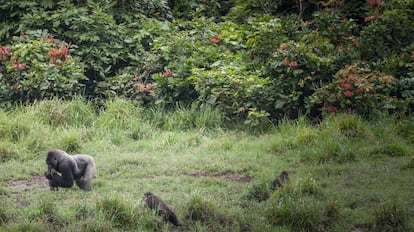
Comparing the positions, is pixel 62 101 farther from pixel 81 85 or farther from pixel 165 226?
pixel 165 226

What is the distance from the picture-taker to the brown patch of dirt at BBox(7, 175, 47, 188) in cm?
912

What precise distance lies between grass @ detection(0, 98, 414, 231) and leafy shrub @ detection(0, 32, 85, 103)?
369mm

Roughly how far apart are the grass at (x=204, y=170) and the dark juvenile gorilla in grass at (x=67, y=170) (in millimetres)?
133

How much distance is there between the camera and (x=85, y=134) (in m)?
11.1

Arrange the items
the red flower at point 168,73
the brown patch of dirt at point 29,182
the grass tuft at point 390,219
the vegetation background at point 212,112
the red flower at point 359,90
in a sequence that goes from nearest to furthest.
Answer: the grass tuft at point 390,219 < the vegetation background at point 212,112 < the brown patch of dirt at point 29,182 < the red flower at point 359,90 < the red flower at point 168,73

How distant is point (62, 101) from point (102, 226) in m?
5.29

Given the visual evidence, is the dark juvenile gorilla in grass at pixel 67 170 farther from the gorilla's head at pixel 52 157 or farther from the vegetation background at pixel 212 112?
the vegetation background at pixel 212 112

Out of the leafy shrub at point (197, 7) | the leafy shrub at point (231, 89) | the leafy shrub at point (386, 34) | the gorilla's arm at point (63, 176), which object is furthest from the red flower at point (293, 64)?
the gorilla's arm at point (63, 176)

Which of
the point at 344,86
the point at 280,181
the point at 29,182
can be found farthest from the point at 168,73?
the point at 280,181

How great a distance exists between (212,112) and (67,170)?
12.3 ft

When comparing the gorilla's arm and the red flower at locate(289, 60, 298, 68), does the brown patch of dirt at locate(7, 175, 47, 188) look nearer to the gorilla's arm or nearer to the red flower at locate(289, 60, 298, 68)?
the gorilla's arm

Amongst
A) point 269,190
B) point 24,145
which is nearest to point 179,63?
point 24,145

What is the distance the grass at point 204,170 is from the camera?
292 inches

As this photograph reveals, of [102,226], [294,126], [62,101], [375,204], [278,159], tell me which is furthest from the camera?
[62,101]
